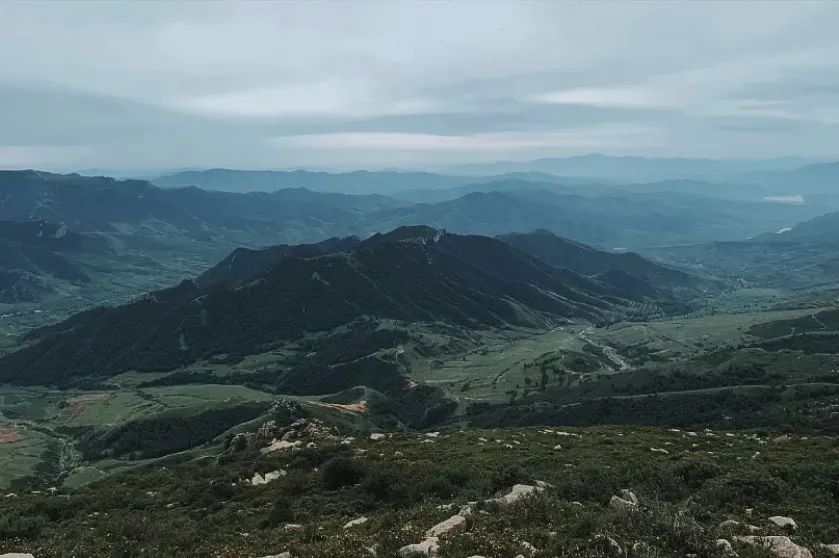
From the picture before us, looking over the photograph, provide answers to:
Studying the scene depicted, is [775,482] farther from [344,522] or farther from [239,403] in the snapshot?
[239,403]

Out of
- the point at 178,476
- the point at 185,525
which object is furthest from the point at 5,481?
the point at 185,525

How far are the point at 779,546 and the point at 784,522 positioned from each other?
5.12 meters

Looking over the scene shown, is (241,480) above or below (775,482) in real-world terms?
below

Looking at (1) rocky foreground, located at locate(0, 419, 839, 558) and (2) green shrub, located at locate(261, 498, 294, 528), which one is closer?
(1) rocky foreground, located at locate(0, 419, 839, 558)

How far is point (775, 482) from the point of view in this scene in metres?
31.7

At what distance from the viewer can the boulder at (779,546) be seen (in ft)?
69.1

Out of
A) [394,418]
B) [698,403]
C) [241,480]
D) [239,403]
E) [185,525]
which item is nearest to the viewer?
[185,525]

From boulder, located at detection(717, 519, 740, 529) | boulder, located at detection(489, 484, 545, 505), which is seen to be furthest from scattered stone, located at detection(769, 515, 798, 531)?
boulder, located at detection(489, 484, 545, 505)

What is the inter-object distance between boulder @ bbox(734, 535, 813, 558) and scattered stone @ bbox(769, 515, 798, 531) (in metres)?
3.23

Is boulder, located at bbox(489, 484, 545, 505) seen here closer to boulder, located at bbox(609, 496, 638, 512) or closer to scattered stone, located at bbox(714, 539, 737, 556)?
boulder, located at bbox(609, 496, 638, 512)

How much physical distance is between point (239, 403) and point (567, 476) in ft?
588

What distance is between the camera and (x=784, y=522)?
25.8m

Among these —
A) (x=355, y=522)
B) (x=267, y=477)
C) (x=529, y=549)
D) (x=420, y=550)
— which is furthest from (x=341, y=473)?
(x=529, y=549)

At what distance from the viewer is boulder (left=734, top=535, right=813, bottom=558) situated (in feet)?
69.1
